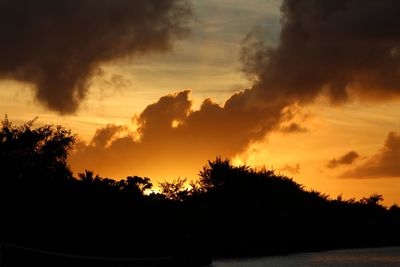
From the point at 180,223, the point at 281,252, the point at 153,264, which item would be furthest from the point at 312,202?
the point at 153,264

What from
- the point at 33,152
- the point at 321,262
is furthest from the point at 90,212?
the point at 321,262

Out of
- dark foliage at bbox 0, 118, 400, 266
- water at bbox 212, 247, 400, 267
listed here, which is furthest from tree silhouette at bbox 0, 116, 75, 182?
water at bbox 212, 247, 400, 267

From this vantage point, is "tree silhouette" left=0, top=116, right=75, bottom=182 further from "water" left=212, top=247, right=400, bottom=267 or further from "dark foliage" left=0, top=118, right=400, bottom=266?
"water" left=212, top=247, right=400, bottom=267

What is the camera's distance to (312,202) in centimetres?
18325

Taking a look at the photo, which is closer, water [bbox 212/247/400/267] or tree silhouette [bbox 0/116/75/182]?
tree silhouette [bbox 0/116/75/182]

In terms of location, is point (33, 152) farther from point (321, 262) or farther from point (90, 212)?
point (321, 262)

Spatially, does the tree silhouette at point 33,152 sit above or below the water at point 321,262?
above

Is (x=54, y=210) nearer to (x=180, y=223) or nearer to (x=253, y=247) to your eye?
(x=180, y=223)

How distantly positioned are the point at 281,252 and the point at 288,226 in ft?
24.1

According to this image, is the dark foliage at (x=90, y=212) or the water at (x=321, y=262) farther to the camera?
the water at (x=321, y=262)

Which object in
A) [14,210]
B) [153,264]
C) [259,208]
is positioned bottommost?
[153,264]

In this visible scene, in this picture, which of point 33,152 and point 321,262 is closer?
point 33,152

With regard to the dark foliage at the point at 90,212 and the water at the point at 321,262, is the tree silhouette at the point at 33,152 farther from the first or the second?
the water at the point at 321,262

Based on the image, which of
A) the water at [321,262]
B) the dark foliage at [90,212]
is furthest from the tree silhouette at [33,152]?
the water at [321,262]
